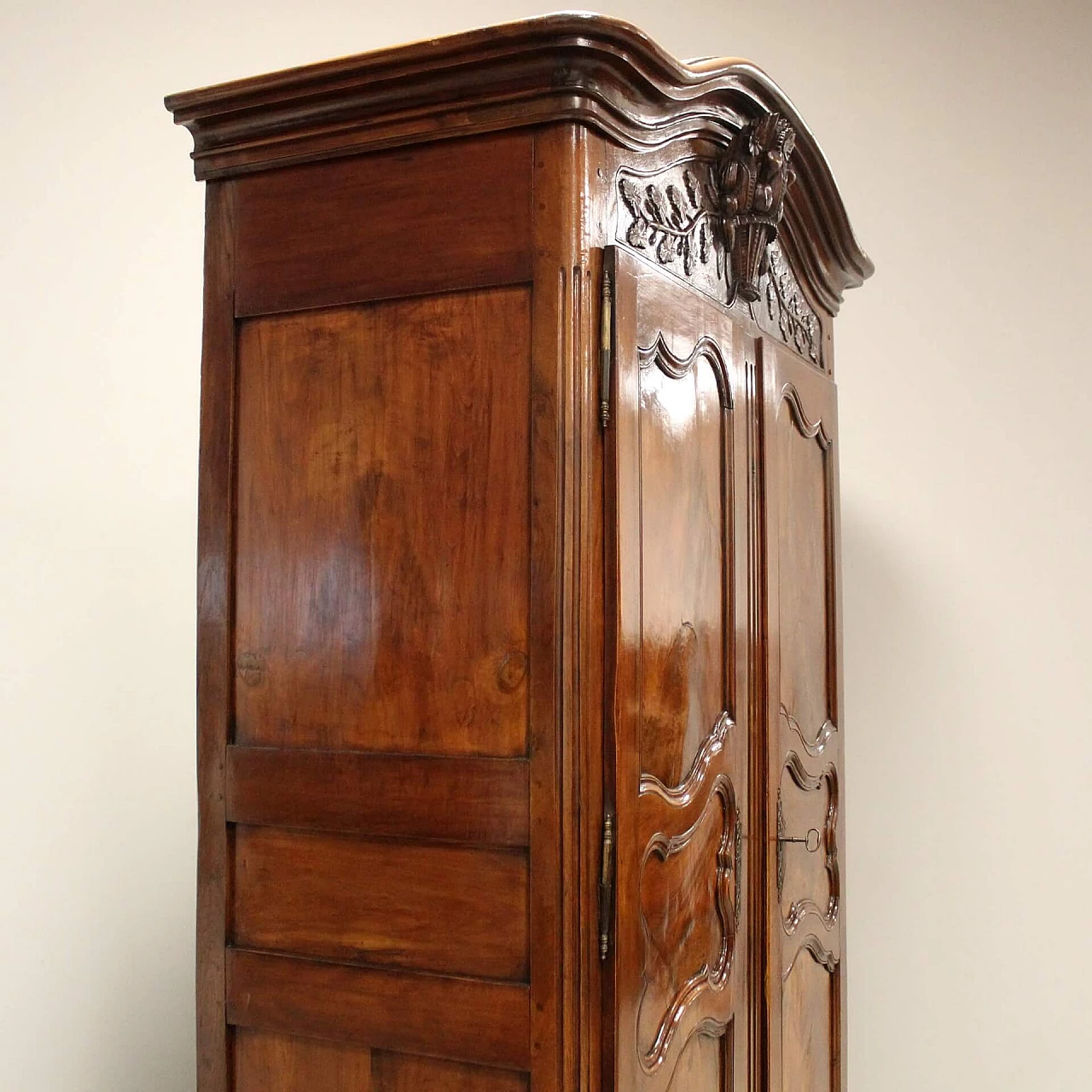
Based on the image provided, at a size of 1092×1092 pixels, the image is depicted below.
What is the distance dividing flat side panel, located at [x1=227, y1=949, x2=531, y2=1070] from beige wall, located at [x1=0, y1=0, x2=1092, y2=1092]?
39.7 inches

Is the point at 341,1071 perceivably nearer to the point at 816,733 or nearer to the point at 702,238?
the point at 816,733

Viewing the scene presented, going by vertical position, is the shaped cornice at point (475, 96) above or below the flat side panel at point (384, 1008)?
above

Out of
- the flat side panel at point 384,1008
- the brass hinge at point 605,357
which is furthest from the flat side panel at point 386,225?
the flat side panel at point 384,1008

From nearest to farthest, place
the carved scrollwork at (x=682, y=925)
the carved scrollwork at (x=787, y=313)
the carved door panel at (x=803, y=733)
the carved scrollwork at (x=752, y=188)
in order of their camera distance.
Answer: the carved scrollwork at (x=682, y=925)
the carved scrollwork at (x=752, y=188)
the carved door panel at (x=803, y=733)
the carved scrollwork at (x=787, y=313)

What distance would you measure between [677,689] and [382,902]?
552 millimetres

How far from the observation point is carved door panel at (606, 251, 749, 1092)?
185cm

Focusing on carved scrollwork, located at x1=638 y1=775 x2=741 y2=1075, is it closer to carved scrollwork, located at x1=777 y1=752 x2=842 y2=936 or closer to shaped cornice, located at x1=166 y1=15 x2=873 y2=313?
carved scrollwork, located at x1=777 y1=752 x2=842 y2=936

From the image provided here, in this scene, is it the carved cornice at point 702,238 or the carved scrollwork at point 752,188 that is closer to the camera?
the carved cornice at point 702,238

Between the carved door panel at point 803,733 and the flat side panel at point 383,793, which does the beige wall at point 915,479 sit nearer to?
the carved door panel at point 803,733

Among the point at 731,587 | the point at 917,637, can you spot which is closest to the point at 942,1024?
the point at 917,637

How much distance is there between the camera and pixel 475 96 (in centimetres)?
185

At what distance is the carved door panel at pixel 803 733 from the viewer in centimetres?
249

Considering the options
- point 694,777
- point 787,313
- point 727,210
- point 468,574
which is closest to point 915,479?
point 787,313

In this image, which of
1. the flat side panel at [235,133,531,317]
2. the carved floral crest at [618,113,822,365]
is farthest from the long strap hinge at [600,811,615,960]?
the carved floral crest at [618,113,822,365]
